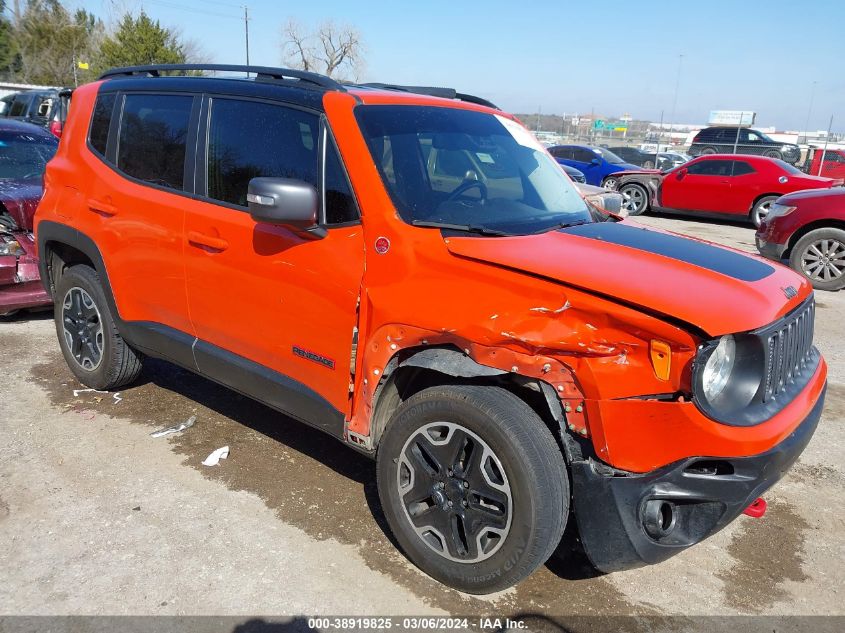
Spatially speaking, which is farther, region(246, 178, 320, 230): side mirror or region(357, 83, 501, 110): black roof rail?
region(357, 83, 501, 110): black roof rail

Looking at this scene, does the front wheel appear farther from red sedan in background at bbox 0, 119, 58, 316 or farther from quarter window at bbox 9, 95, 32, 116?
quarter window at bbox 9, 95, 32, 116

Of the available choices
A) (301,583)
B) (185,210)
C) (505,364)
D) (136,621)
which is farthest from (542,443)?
(185,210)

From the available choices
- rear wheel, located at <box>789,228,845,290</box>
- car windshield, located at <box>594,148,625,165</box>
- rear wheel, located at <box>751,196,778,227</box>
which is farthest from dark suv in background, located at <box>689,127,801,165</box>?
rear wheel, located at <box>789,228,845,290</box>

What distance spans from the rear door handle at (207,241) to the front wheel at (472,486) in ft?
4.22

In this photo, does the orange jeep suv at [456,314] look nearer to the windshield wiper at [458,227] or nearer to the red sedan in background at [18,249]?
the windshield wiper at [458,227]

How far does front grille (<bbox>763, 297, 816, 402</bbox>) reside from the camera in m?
2.58

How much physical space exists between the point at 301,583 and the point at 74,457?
1.80m

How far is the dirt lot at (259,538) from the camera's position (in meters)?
2.85

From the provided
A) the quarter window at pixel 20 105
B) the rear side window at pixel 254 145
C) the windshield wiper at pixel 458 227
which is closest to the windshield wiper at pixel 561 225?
the windshield wiper at pixel 458 227

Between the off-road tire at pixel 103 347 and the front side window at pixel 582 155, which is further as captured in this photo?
the front side window at pixel 582 155

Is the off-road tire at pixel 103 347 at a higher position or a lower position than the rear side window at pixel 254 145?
lower

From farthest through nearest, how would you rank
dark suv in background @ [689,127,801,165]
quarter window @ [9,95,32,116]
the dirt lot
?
dark suv in background @ [689,127,801,165], quarter window @ [9,95,32,116], the dirt lot

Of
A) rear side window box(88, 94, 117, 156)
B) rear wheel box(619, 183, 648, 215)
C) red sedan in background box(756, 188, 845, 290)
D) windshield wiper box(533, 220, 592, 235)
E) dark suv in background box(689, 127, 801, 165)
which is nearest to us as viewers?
windshield wiper box(533, 220, 592, 235)

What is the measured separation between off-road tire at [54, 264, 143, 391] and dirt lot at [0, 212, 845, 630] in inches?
8.0
